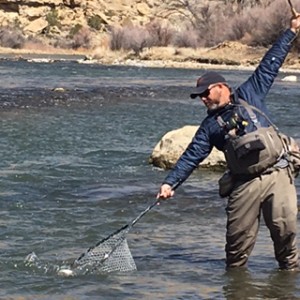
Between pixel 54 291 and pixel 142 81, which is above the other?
pixel 54 291

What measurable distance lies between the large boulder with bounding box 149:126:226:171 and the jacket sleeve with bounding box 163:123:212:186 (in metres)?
6.04

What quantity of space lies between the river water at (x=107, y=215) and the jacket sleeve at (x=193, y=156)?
2.84ft

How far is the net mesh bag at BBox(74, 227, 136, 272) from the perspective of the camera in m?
7.56

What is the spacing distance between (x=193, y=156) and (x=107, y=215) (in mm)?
3240

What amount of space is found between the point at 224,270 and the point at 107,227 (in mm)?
2098

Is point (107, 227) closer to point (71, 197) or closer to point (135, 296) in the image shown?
point (71, 197)

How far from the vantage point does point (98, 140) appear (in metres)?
17.4

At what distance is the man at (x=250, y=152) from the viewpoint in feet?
22.0

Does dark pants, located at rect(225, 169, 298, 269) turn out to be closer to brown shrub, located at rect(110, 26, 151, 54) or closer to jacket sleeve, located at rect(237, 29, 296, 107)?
jacket sleeve, located at rect(237, 29, 296, 107)

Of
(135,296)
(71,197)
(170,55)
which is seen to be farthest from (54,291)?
(170,55)

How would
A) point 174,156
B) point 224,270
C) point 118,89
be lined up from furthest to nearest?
1. point 118,89
2. point 174,156
3. point 224,270

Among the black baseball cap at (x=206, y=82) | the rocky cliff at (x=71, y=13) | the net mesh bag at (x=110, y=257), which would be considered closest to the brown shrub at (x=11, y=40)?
the rocky cliff at (x=71, y=13)

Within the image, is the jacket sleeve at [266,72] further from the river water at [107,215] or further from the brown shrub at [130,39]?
the brown shrub at [130,39]

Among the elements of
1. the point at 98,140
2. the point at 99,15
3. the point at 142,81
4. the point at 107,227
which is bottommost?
the point at 99,15
